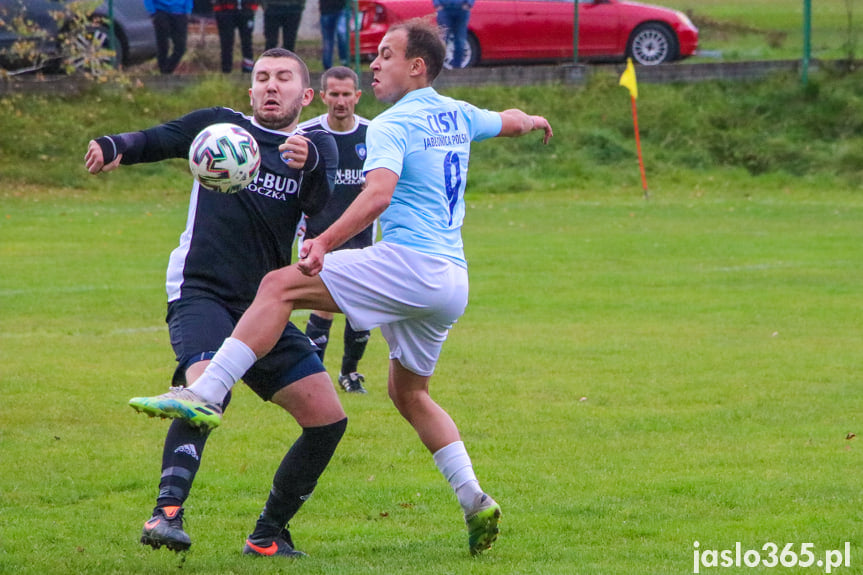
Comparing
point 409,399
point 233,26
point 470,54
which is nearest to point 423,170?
point 409,399

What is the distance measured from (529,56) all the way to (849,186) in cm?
728

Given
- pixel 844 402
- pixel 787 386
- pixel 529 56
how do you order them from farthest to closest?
pixel 529 56 → pixel 787 386 → pixel 844 402

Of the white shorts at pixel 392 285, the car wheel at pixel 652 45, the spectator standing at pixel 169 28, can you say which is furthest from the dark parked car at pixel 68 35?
the white shorts at pixel 392 285

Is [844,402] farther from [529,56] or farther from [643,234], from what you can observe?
[529,56]

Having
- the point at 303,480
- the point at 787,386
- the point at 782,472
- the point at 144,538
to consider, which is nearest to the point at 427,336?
the point at 303,480

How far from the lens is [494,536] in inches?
Answer: 209

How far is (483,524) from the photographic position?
17.4 ft

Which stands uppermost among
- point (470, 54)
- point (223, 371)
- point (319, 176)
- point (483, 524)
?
point (319, 176)

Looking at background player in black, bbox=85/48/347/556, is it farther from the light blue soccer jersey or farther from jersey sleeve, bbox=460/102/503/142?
jersey sleeve, bbox=460/102/503/142

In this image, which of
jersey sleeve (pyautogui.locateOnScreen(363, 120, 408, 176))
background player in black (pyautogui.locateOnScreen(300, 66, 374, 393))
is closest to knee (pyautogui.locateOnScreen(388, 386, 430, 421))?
jersey sleeve (pyautogui.locateOnScreen(363, 120, 408, 176))

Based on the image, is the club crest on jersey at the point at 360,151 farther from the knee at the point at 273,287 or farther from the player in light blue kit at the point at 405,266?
the knee at the point at 273,287

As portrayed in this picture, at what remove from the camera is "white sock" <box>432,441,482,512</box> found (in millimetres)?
5395

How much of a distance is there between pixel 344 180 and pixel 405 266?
4542 millimetres

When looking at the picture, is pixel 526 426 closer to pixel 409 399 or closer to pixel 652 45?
pixel 409 399
